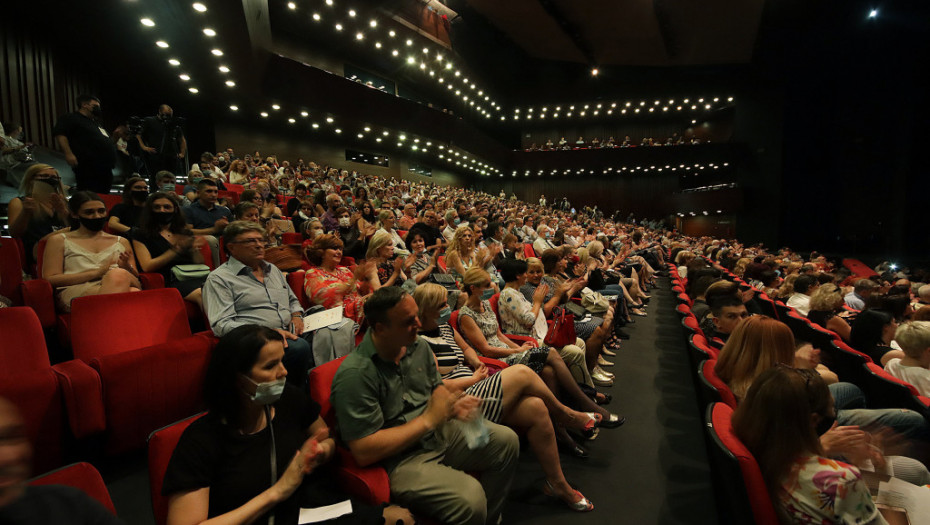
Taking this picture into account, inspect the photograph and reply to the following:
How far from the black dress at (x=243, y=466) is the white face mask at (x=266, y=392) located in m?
0.11

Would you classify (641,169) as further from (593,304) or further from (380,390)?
(380,390)

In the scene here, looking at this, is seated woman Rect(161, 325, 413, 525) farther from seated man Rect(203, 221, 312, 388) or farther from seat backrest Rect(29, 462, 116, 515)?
seated man Rect(203, 221, 312, 388)

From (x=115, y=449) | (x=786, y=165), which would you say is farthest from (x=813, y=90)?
(x=115, y=449)

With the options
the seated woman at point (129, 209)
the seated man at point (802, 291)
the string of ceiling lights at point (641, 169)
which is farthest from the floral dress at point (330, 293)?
the string of ceiling lights at point (641, 169)

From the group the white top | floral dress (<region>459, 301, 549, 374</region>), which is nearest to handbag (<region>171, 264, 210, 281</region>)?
floral dress (<region>459, 301, 549, 374</region>)

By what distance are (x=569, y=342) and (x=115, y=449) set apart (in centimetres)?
247

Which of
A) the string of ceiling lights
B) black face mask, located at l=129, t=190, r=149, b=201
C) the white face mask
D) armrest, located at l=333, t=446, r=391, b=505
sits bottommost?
armrest, located at l=333, t=446, r=391, b=505

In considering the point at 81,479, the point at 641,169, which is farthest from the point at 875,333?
the point at 641,169

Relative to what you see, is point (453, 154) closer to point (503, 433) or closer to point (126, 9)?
point (126, 9)

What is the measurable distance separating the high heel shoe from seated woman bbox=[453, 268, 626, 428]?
0.58 m

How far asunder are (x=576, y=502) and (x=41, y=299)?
120 inches

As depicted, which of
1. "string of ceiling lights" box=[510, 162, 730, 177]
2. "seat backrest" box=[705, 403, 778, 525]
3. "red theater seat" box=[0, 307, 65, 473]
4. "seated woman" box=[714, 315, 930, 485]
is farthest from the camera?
"string of ceiling lights" box=[510, 162, 730, 177]

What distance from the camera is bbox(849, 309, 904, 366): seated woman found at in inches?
115

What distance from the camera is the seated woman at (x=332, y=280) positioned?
2725 millimetres
